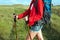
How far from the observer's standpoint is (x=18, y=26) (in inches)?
199

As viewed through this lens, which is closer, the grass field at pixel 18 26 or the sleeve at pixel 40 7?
the sleeve at pixel 40 7

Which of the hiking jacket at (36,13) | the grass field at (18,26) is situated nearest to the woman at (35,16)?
the hiking jacket at (36,13)

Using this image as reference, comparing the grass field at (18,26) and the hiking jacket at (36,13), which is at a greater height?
the hiking jacket at (36,13)

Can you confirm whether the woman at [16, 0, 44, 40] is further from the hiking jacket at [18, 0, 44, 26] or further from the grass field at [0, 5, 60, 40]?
the grass field at [0, 5, 60, 40]

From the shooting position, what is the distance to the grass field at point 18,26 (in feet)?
16.4

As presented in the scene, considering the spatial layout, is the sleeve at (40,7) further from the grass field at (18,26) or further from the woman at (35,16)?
the grass field at (18,26)

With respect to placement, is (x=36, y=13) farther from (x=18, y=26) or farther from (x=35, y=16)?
(x=18, y=26)

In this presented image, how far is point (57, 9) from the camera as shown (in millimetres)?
5004

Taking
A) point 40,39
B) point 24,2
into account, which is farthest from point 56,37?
point 40,39

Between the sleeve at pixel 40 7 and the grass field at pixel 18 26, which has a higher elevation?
the sleeve at pixel 40 7

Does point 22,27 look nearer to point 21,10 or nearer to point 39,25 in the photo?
point 21,10

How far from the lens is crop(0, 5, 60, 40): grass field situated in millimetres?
4988

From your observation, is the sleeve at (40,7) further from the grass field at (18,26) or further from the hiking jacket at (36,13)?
the grass field at (18,26)

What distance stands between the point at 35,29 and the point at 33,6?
299 mm
